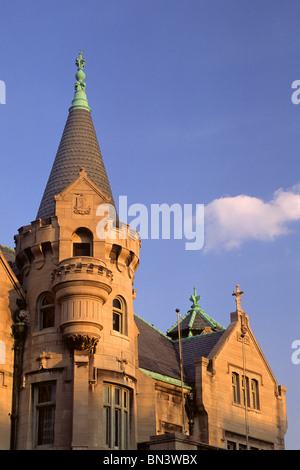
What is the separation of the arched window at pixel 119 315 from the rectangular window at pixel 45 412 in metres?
4.54

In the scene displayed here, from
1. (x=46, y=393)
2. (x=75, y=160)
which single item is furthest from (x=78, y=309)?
(x=75, y=160)

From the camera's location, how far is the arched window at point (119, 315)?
133ft

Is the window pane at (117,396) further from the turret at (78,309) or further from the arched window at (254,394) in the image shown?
the arched window at (254,394)

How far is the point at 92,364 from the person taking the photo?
37969 mm

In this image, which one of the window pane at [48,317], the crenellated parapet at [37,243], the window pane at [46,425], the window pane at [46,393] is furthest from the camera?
the crenellated parapet at [37,243]

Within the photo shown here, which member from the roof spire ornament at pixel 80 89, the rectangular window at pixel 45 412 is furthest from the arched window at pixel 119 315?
the roof spire ornament at pixel 80 89

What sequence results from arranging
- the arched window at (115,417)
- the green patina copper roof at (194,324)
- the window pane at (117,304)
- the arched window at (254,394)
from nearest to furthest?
the arched window at (115,417) → the window pane at (117,304) → the arched window at (254,394) → the green patina copper roof at (194,324)

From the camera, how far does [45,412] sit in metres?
37.9

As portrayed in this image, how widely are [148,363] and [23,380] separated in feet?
30.2

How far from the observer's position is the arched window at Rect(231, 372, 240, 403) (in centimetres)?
4847

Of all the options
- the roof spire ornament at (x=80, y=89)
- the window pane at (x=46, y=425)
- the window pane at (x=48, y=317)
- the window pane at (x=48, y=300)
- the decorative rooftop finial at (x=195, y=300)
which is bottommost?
the window pane at (x=46, y=425)

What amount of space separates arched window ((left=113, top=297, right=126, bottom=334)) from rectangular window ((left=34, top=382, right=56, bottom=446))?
454 cm
